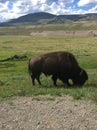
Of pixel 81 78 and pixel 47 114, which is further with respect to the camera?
pixel 81 78

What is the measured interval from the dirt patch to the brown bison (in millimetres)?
4569

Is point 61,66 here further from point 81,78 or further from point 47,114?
point 47,114

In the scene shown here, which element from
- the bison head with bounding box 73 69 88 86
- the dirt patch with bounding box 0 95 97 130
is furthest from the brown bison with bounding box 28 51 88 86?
the dirt patch with bounding box 0 95 97 130

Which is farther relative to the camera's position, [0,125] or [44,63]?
[44,63]

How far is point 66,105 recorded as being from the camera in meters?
12.5

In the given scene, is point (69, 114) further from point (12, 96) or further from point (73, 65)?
point (73, 65)

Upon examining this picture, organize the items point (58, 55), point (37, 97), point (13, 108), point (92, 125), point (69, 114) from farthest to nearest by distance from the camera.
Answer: point (58, 55) → point (37, 97) → point (13, 108) → point (69, 114) → point (92, 125)

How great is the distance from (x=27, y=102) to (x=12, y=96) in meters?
1.33

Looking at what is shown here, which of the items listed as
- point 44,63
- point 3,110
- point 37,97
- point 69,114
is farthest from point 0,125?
point 44,63

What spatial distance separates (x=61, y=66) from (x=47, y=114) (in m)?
6.73

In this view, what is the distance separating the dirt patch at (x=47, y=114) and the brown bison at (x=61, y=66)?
457cm

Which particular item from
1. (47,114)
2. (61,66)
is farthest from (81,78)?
(47,114)

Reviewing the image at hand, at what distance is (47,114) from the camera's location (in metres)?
11.6

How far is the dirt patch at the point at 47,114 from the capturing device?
1068 centimetres
